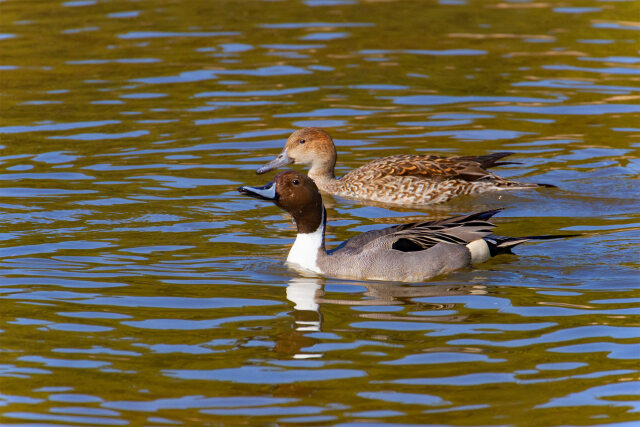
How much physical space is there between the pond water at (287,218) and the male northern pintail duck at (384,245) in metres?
0.18

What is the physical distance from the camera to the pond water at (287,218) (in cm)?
629

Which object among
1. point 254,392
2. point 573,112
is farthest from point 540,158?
point 254,392

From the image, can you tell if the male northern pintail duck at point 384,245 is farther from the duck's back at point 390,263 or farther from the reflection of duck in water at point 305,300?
the reflection of duck in water at point 305,300

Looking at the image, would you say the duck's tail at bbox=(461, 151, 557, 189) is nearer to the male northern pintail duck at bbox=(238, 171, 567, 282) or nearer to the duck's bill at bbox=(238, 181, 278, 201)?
the male northern pintail duck at bbox=(238, 171, 567, 282)

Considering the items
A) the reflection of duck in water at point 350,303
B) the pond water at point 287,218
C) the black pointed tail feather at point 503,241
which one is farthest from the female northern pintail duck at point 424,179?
the reflection of duck in water at point 350,303

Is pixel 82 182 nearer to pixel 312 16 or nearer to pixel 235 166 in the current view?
pixel 235 166

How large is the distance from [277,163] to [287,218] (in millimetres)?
1537

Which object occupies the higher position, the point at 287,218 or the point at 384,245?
the point at 384,245

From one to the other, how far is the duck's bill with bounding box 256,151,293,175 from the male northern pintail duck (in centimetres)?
288

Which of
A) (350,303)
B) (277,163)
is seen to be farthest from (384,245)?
(277,163)

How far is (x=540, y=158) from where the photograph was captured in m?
12.4

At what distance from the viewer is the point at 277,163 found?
1203 cm

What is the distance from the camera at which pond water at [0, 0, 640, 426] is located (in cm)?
629

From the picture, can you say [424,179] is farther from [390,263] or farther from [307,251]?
[390,263]
